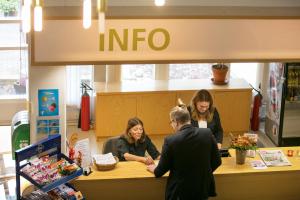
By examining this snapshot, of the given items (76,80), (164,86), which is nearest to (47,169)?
(164,86)

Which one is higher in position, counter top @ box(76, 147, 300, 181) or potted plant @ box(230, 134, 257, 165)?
potted plant @ box(230, 134, 257, 165)

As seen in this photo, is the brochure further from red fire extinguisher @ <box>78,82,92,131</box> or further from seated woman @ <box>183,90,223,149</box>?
red fire extinguisher @ <box>78,82,92,131</box>

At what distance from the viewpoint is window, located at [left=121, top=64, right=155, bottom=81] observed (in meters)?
10.4

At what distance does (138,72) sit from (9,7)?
260 centimetres

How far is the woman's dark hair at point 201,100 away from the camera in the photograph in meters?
6.24

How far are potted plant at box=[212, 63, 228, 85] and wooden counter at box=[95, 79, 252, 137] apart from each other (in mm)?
116

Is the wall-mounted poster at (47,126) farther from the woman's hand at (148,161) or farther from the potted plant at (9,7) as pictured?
the potted plant at (9,7)

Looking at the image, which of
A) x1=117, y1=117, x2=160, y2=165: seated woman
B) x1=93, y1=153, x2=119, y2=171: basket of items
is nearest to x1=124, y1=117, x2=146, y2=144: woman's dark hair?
x1=117, y1=117, x2=160, y2=165: seated woman

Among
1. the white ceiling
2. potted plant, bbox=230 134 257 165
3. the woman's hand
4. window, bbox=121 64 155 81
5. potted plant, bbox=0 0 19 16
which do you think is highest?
potted plant, bbox=0 0 19 16

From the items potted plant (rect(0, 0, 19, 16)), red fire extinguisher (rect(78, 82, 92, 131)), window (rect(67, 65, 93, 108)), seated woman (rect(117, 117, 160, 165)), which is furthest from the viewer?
window (rect(67, 65, 93, 108))

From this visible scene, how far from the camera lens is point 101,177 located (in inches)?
209

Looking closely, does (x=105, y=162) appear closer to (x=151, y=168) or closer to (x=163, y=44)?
(x=151, y=168)

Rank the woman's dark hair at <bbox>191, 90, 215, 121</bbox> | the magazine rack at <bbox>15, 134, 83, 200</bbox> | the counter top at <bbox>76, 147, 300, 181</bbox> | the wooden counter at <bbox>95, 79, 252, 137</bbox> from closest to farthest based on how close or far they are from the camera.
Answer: the magazine rack at <bbox>15, 134, 83, 200</bbox> → the counter top at <bbox>76, 147, 300, 181</bbox> → the woman's dark hair at <bbox>191, 90, 215, 121</bbox> → the wooden counter at <bbox>95, 79, 252, 137</bbox>

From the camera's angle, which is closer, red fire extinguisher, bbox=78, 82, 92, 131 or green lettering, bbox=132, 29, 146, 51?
green lettering, bbox=132, 29, 146, 51
